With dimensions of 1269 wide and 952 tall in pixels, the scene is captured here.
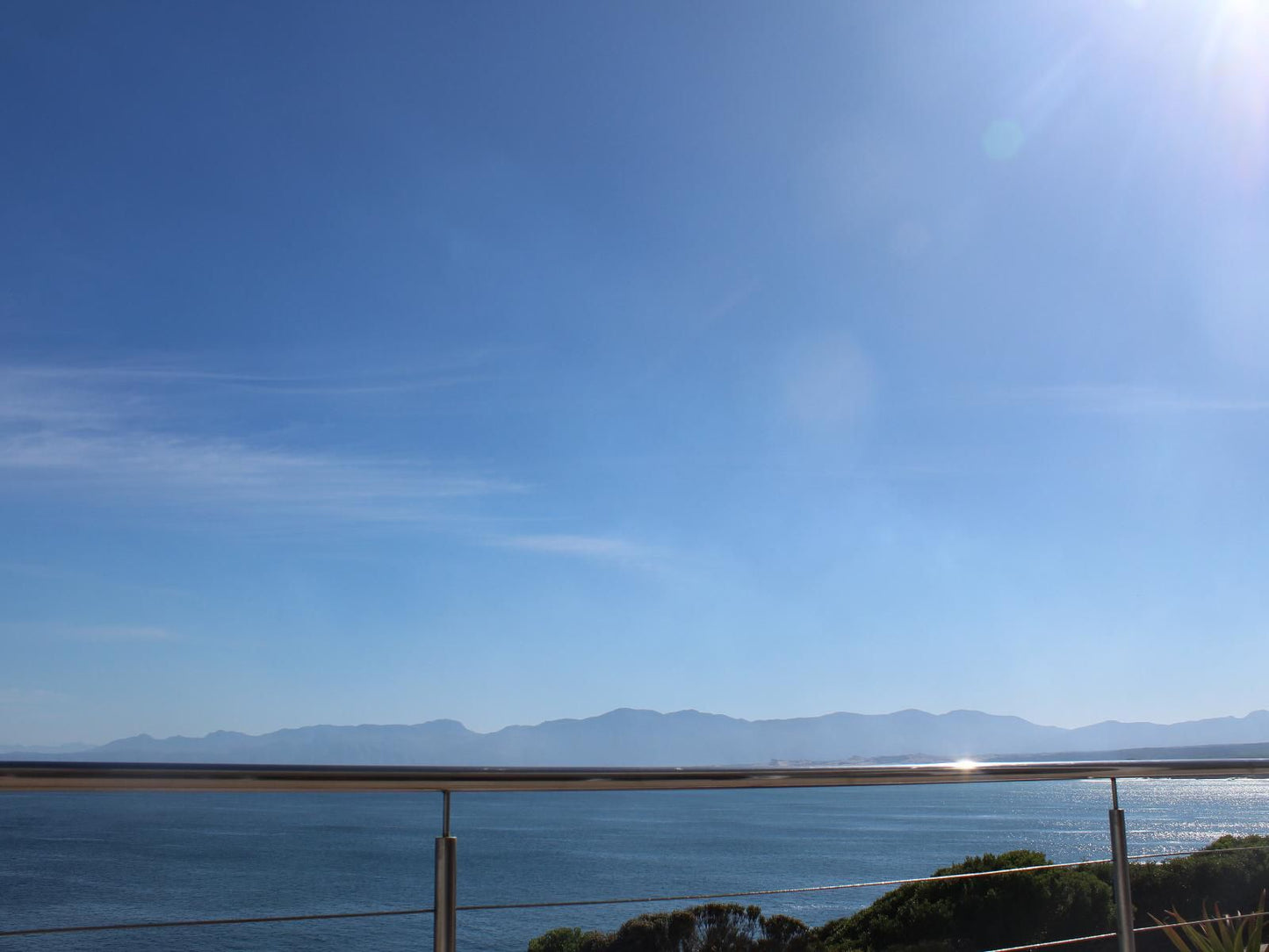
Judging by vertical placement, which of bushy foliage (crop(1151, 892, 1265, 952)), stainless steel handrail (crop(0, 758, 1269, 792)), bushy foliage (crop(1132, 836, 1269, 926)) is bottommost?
bushy foliage (crop(1132, 836, 1269, 926))

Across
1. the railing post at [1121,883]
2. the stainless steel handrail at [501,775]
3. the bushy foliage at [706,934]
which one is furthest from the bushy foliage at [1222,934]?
the bushy foliage at [706,934]

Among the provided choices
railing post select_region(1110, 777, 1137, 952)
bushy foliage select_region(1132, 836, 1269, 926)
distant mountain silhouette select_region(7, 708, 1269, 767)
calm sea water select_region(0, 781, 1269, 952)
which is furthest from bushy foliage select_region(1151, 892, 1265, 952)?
distant mountain silhouette select_region(7, 708, 1269, 767)

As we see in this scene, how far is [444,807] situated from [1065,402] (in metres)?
17.3

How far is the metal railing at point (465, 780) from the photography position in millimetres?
1297

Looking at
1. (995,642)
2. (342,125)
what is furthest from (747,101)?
(995,642)

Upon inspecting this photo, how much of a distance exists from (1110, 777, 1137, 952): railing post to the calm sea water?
22141 millimetres

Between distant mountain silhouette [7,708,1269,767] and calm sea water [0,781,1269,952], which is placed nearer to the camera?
calm sea water [0,781,1269,952]

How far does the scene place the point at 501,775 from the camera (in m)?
1.54

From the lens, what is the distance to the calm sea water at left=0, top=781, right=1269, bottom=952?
3172cm

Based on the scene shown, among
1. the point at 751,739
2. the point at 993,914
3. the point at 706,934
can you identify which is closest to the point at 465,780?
the point at 706,934

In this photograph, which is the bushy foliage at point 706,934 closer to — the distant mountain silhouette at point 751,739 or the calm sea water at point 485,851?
the calm sea water at point 485,851

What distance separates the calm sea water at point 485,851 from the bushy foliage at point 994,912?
20086mm

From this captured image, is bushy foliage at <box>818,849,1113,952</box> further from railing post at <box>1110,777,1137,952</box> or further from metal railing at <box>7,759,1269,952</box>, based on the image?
metal railing at <box>7,759,1269,952</box>

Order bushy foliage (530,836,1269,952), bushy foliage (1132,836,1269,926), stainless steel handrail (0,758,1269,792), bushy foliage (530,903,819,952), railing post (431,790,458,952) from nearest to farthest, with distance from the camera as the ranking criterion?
stainless steel handrail (0,758,1269,792) < railing post (431,790,458,952) < bushy foliage (530,903,819,952) < bushy foliage (530,836,1269,952) < bushy foliage (1132,836,1269,926)
